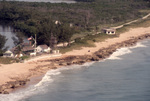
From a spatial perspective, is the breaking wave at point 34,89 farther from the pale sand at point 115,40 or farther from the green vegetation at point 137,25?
the green vegetation at point 137,25

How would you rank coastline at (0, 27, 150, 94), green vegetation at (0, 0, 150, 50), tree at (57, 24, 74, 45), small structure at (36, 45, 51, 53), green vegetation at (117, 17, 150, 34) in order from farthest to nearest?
green vegetation at (117, 17, 150, 34) → green vegetation at (0, 0, 150, 50) → tree at (57, 24, 74, 45) → small structure at (36, 45, 51, 53) → coastline at (0, 27, 150, 94)

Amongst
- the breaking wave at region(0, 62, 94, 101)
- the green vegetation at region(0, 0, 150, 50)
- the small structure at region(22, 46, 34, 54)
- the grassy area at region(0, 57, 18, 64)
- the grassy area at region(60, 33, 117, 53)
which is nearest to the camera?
the breaking wave at region(0, 62, 94, 101)

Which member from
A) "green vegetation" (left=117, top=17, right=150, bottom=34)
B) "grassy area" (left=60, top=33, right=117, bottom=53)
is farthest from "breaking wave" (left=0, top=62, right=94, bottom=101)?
"green vegetation" (left=117, top=17, right=150, bottom=34)

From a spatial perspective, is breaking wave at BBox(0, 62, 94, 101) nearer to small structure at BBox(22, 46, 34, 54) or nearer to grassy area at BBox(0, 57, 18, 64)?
grassy area at BBox(0, 57, 18, 64)

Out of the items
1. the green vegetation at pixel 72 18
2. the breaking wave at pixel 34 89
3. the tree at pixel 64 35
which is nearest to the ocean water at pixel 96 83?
the breaking wave at pixel 34 89

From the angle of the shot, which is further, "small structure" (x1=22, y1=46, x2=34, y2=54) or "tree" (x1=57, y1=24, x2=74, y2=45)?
"tree" (x1=57, y1=24, x2=74, y2=45)

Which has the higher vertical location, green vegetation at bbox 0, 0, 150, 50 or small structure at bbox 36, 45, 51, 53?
green vegetation at bbox 0, 0, 150, 50

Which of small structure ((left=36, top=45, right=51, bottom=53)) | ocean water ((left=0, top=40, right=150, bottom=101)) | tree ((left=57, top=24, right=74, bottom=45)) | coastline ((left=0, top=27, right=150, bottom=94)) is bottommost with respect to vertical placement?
ocean water ((left=0, top=40, right=150, bottom=101))
